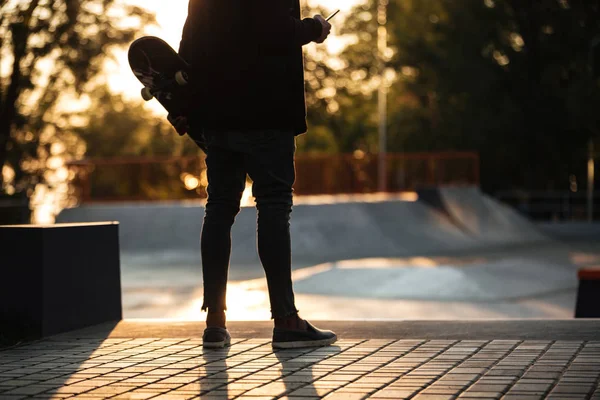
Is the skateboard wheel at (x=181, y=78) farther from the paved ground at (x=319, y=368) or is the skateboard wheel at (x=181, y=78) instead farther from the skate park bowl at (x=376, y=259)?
the skate park bowl at (x=376, y=259)

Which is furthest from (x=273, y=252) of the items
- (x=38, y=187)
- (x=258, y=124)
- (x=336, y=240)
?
(x=38, y=187)

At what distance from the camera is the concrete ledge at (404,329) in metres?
5.75

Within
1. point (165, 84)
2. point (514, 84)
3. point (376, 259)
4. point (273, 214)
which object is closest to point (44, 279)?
point (165, 84)

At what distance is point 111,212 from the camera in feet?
93.5

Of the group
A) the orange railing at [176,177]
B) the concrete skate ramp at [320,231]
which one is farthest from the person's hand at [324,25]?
the orange railing at [176,177]

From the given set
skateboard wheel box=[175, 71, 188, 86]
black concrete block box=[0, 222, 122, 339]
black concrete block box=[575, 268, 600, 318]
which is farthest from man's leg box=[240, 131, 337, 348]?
black concrete block box=[575, 268, 600, 318]

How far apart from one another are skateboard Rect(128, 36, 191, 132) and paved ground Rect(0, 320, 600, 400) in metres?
1.21

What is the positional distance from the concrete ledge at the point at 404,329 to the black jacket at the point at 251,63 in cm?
120

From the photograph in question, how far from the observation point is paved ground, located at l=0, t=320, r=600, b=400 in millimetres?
4234

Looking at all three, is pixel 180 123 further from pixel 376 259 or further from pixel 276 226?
pixel 376 259

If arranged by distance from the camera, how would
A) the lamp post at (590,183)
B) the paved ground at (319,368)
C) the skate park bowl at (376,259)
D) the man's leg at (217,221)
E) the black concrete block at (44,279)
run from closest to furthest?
the paved ground at (319,368)
the man's leg at (217,221)
the black concrete block at (44,279)
the skate park bowl at (376,259)
the lamp post at (590,183)

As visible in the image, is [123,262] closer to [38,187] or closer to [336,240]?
[336,240]

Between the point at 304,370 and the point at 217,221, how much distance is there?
44.4 inches

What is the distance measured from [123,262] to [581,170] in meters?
25.1
